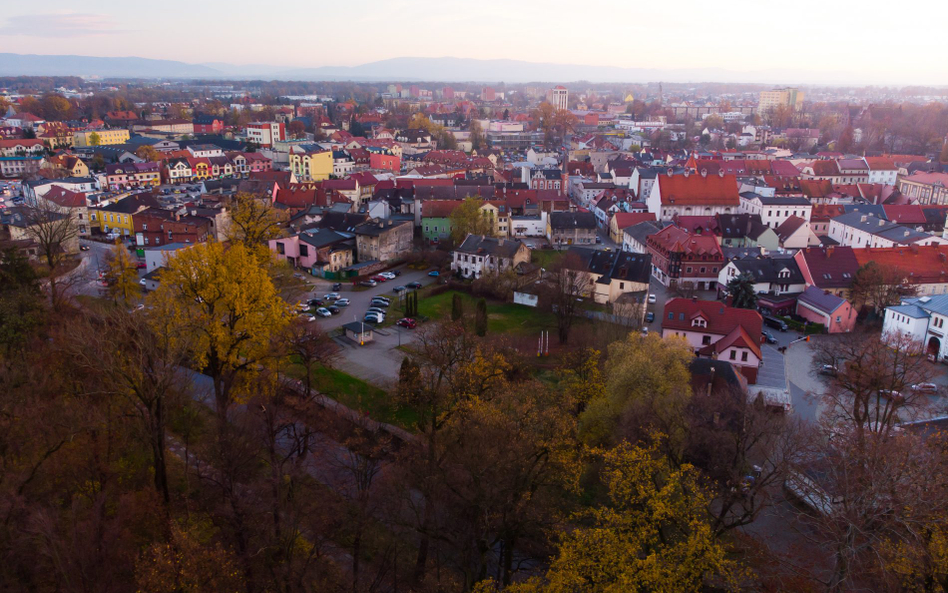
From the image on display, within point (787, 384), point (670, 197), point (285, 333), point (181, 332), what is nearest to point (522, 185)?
point (670, 197)

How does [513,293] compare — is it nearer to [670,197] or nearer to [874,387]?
[874,387]

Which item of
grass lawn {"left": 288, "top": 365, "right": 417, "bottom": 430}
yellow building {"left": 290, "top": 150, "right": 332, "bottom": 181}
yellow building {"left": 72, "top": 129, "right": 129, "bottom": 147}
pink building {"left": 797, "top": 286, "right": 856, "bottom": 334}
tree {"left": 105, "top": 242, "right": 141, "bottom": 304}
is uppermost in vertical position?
yellow building {"left": 72, "top": 129, "right": 129, "bottom": 147}

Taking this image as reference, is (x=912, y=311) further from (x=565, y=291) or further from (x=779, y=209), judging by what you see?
(x=779, y=209)

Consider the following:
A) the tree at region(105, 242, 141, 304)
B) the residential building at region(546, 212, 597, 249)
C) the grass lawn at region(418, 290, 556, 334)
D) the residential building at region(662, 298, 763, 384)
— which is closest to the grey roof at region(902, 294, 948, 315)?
the residential building at region(662, 298, 763, 384)

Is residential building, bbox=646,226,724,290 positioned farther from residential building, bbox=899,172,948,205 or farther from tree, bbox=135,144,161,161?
tree, bbox=135,144,161,161

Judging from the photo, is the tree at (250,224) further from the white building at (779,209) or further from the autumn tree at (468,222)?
the white building at (779,209)

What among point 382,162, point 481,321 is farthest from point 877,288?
point 382,162

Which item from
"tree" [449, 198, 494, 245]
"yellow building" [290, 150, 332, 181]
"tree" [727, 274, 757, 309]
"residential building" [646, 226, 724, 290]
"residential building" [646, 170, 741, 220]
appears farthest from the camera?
"yellow building" [290, 150, 332, 181]
